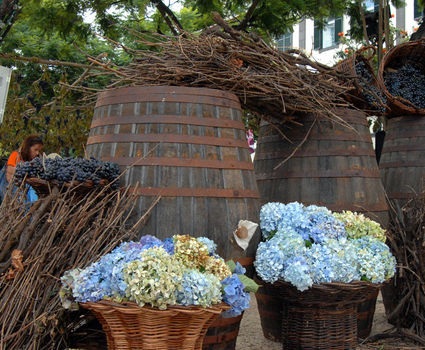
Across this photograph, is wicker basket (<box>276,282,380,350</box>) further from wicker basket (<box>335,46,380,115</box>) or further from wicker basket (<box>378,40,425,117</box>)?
wicker basket (<box>378,40,425,117</box>)

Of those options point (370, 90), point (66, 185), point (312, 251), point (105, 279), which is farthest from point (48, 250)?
point (370, 90)

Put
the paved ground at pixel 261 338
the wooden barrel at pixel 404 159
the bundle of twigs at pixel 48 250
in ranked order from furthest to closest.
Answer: the wooden barrel at pixel 404 159, the paved ground at pixel 261 338, the bundle of twigs at pixel 48 250

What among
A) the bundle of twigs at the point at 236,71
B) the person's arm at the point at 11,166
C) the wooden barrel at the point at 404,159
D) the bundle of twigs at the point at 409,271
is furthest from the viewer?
the wooden barrel at the point at 404,159

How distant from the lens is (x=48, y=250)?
2713 mm

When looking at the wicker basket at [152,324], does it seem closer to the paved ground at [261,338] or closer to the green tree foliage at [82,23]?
the paved ground at [261,338]

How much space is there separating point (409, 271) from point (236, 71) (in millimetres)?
2129

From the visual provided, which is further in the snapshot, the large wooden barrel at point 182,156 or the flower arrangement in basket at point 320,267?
the flower arrangement in basket at point 320,267

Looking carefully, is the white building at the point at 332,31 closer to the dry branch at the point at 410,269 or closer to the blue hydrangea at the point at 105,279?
the dry branch at the point at 410,269

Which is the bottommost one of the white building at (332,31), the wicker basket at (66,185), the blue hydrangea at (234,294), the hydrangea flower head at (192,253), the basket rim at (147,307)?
the basket rim at (147,307)

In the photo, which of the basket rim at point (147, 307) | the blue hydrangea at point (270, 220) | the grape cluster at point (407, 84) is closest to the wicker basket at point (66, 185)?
the basket rim at point (147, 307)

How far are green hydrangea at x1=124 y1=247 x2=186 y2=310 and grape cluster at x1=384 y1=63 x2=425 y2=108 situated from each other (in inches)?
145

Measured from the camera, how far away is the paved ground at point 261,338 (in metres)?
3.94

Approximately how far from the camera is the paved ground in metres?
3.94

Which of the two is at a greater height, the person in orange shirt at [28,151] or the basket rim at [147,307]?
the person in orange shirt at [28,151]
